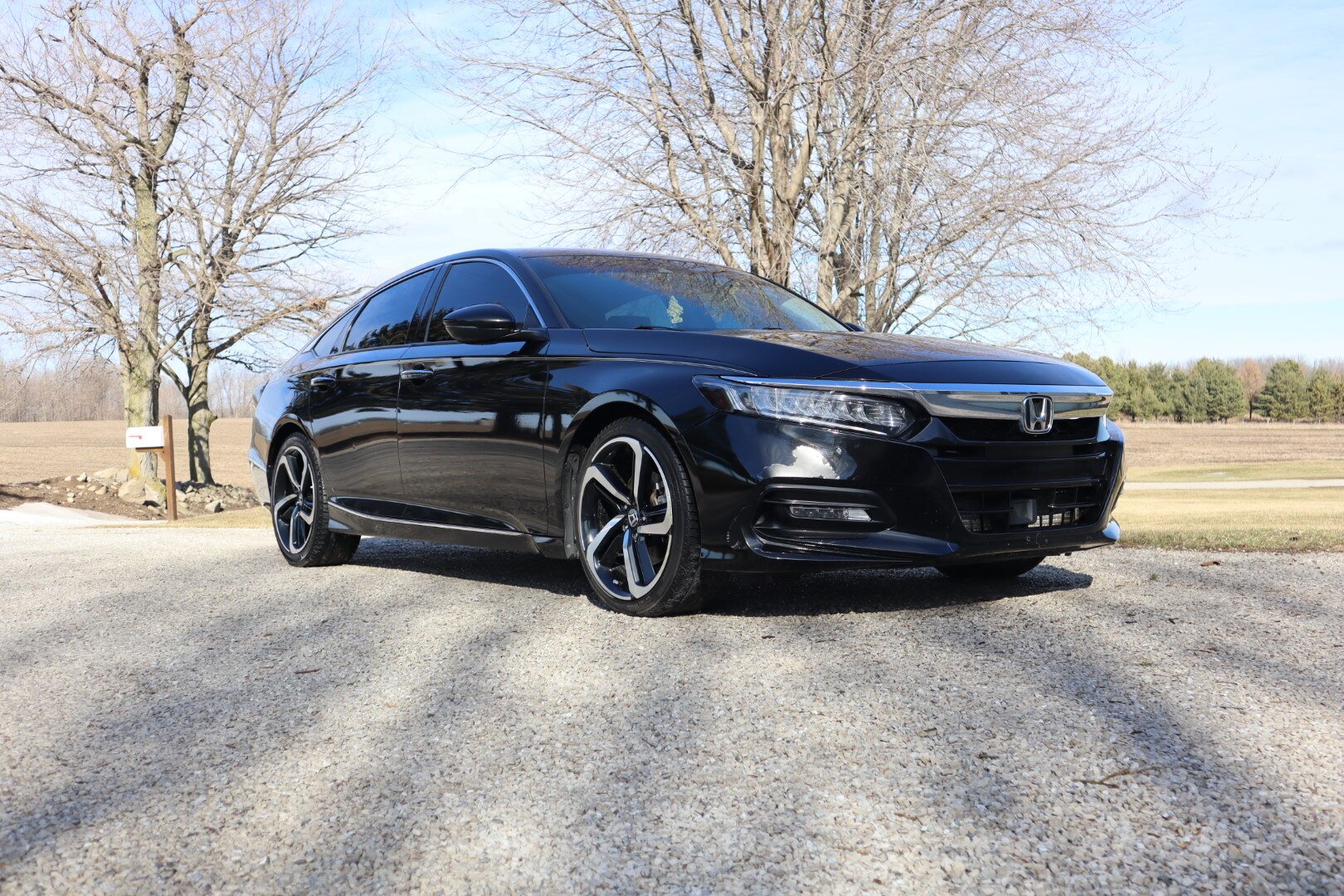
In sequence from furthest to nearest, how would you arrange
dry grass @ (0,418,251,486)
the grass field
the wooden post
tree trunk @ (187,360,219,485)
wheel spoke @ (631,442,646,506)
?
1. dry grass @ (0,418,251,486)
2. tree trunk @ (187,360,219,485)
3. the wooden post
4. the grass field
5. wheel spoke @ (631,442,646,506)

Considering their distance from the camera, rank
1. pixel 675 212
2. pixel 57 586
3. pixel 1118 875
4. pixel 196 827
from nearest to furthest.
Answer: pixel 1118 875, pixel 196 827, pixel 57 586, pixel 675 212

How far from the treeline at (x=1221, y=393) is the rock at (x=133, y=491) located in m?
130

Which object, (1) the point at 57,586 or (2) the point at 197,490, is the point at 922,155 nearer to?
(1) the point at 57,586

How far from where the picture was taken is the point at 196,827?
2637 millimetres

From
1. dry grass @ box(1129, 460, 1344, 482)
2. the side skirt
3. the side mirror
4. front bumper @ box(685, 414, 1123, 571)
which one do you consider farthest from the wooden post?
dry grass @ box(1129, 460, 1344, 482)

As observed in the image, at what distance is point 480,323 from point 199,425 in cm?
2220

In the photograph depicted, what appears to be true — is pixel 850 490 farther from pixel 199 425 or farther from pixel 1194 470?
pixel 1194 470

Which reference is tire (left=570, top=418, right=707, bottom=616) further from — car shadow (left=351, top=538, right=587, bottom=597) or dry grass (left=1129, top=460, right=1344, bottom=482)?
dry grass (left=1129, top=460, right=1344, bottom=482)

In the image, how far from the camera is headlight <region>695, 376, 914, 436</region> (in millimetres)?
4277

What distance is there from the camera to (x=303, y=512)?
7.02 meters

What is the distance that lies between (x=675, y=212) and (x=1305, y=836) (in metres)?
10.7

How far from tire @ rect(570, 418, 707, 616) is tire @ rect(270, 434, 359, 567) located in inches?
90.9

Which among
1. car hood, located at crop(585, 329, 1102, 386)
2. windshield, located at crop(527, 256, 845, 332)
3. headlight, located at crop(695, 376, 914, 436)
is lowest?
headlight, located at crop(695, 376, 914, 436)

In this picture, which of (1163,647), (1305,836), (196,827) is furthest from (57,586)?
(1305,836)
